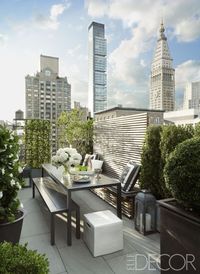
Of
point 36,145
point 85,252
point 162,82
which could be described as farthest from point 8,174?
point 162,82

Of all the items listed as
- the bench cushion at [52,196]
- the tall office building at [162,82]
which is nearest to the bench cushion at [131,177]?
the bench cushion at [52,196]

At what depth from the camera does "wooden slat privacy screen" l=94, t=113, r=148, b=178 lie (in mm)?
4035

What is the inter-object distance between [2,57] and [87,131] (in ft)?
10.7

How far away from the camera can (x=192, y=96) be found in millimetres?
7641

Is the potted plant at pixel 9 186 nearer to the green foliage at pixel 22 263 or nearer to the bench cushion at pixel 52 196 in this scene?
the bench cushion at pixel 52 196

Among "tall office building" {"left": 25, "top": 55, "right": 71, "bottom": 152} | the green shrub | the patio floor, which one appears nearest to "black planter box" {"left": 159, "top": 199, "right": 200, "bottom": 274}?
the patio floor

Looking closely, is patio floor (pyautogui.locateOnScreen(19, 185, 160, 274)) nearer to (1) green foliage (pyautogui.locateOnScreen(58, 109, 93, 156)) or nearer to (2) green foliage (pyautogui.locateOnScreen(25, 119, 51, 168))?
(2) green foliage (pyautogui.locateOnScreen(25, 119, 51, 168))

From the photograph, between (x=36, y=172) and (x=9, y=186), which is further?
(x=36, y=172)

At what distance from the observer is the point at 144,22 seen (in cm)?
621

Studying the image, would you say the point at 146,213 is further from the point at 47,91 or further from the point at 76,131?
the point at 47,91

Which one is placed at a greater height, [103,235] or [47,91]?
[47,91]

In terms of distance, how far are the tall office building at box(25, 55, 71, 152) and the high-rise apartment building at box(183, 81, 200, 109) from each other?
15.5ft

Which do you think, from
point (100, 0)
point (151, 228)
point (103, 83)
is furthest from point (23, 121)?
point (103, 83)

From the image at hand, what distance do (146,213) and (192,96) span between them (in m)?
6.01
